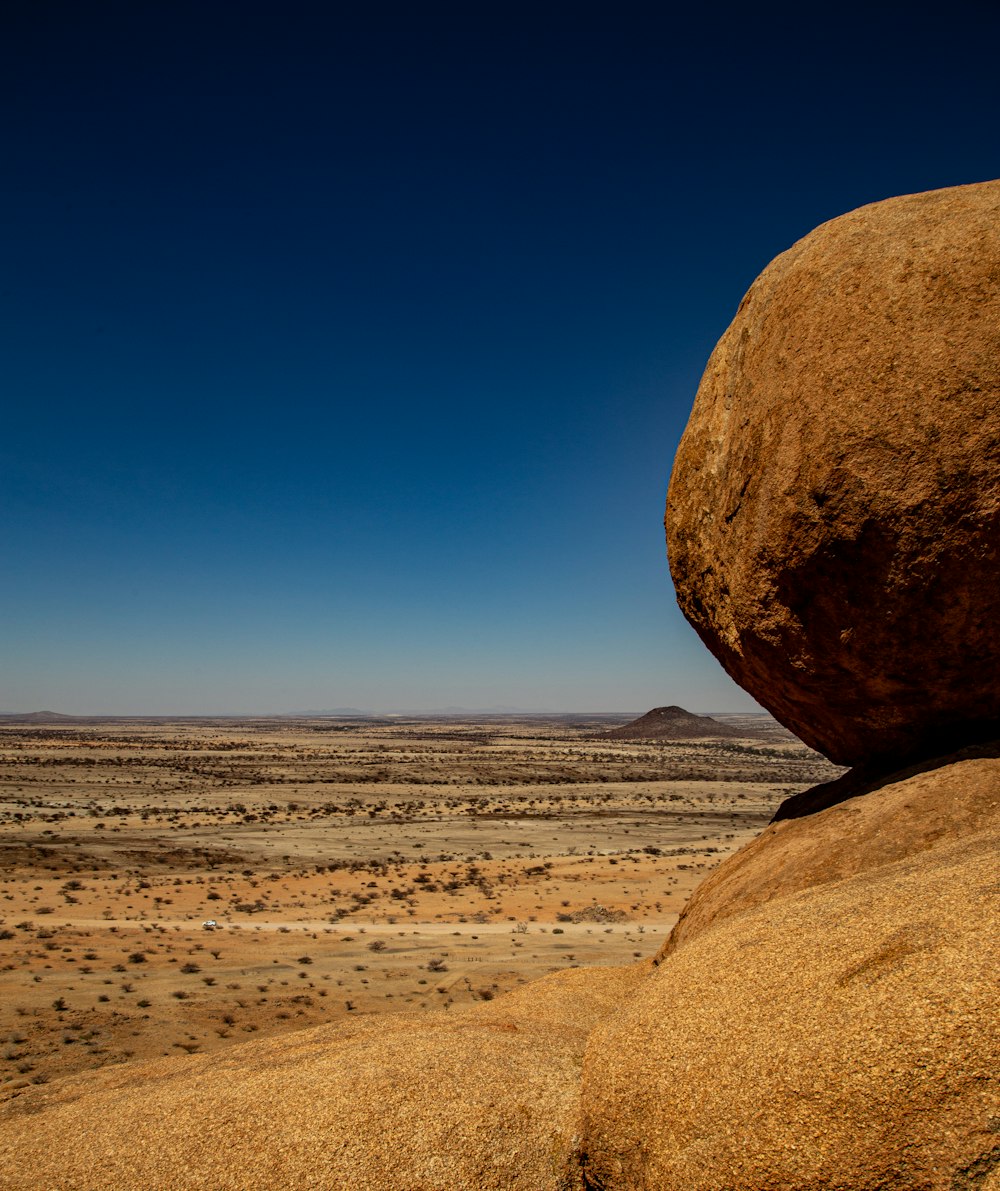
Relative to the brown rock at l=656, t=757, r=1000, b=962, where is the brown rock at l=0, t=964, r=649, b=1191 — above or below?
below

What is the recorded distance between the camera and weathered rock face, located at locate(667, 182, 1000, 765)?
569 cm

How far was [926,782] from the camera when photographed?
6316mm

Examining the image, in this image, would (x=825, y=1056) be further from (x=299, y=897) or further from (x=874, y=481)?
(x=299, y=897)

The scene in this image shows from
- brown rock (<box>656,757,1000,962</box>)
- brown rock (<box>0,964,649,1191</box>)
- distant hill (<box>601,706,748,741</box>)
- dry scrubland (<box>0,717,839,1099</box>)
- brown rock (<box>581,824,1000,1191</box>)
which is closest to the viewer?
brown rock (<box>581,824,1000,1191</box>)

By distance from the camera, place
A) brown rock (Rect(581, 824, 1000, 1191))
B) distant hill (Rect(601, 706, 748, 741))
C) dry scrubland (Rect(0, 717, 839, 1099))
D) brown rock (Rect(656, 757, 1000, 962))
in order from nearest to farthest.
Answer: brown rock (Rect(581, 824, 1000, 1191)), brown rock (Rect(656, 757, 1000, 962)), dry scrubland (Rect(0, 717, 839, 1099)), distant hill (Rect(601, 706, 748, 741))

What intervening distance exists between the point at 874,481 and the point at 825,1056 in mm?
4292

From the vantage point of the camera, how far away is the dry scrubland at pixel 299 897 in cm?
1262

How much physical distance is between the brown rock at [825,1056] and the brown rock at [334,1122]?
61 centimetres

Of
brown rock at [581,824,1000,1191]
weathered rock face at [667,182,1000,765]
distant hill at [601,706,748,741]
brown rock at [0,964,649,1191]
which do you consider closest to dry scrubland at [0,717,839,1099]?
brown rock at [0,964,649,1191]

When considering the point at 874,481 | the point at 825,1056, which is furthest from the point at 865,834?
the point at 825,1056

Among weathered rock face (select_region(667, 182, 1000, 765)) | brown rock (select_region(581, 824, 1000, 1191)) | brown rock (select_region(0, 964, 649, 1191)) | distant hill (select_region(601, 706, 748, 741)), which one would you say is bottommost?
distant hill (select_region(601, 706, 748, 741))

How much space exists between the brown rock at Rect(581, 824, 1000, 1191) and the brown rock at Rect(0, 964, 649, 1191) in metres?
0.61

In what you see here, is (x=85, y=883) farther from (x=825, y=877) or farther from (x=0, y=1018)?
(x=825, y=877)

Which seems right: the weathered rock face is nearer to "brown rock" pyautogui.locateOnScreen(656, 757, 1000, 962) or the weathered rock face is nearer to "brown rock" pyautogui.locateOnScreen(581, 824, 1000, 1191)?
"brown rock" pyautogui.locateOnScreen(656, 757, 1000, 962)
